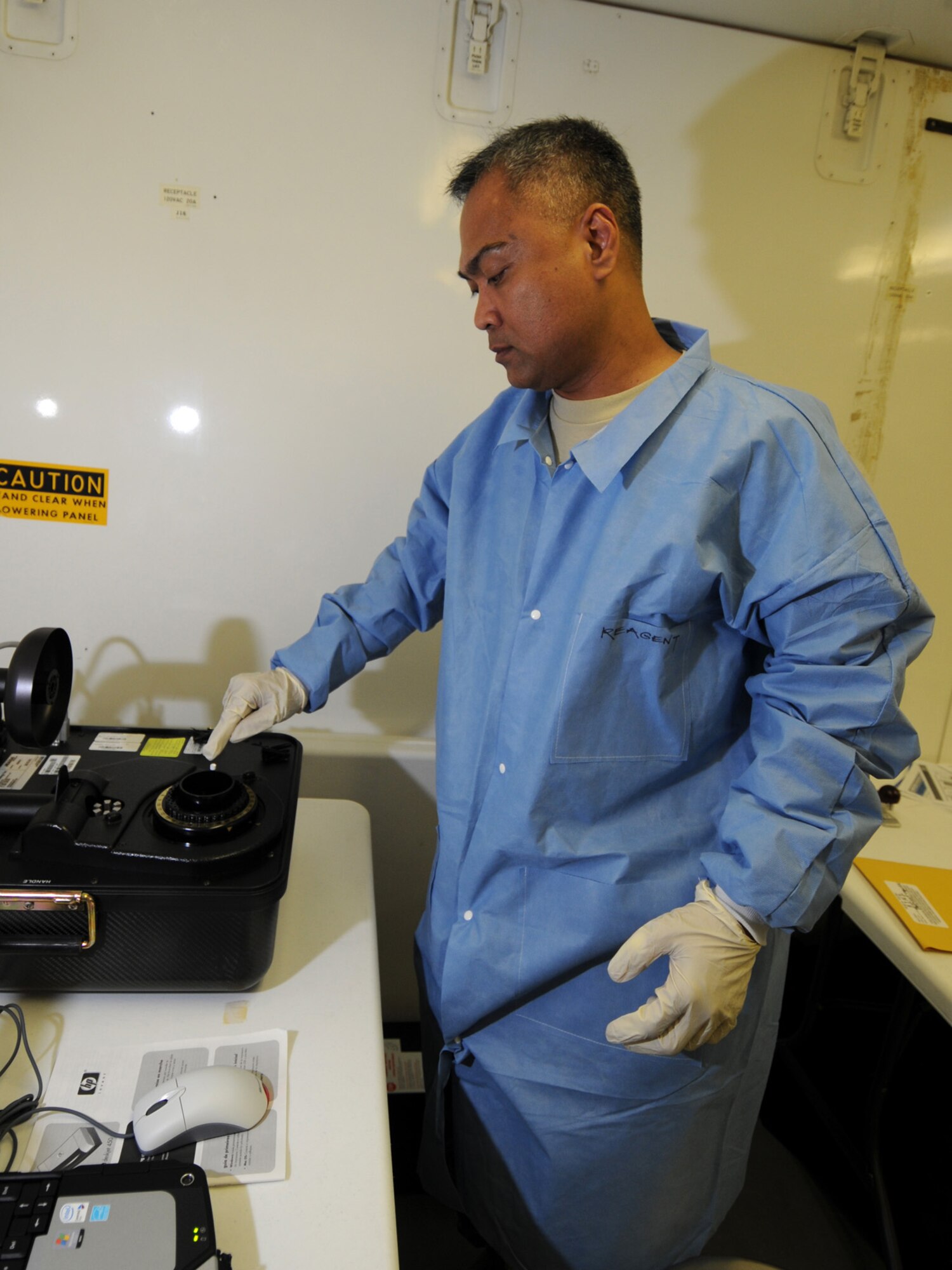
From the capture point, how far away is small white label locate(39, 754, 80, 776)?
41.6 inches

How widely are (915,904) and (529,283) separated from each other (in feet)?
3.64

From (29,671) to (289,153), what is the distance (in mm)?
1001

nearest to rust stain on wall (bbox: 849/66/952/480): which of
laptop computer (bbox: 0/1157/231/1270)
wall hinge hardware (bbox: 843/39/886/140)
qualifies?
wall hinge hardware (bbox: 843/39/886/140)

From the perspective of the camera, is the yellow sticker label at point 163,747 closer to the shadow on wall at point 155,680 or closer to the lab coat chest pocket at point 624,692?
the shadow on wall at point 155,680

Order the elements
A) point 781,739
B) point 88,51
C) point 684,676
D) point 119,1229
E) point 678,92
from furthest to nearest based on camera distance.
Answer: point 678,92, point 88,51, point 684,676, point 781,739, point 119,1229

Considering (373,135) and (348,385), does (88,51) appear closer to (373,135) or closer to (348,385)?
(373,135)

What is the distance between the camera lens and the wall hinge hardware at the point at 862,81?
1483 mm

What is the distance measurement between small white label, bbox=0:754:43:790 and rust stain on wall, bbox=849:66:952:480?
5.20ft

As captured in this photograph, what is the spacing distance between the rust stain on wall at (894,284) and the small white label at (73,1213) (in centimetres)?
171

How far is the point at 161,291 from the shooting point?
4.76ft

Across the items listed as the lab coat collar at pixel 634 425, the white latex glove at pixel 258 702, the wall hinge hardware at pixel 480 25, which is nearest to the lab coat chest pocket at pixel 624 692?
the lab coat collar at pixel 634 425

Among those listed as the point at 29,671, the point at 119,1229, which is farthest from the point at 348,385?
the point at 119,1229

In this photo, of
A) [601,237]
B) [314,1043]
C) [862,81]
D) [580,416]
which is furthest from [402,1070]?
[862,81]

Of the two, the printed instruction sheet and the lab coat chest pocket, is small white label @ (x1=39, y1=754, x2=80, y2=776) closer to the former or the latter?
the printed instruction sheet
